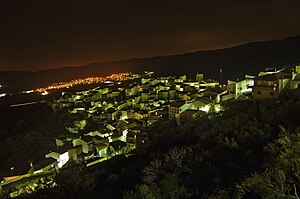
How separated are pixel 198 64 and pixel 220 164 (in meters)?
Result: 90.6

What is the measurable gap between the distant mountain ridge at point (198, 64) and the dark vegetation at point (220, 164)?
1497 inches

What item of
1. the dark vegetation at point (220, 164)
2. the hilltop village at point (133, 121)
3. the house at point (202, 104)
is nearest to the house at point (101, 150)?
the hilltop village at point (133, 121)

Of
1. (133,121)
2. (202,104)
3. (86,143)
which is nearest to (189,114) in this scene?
(202,104)

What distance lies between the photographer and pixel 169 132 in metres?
19.6

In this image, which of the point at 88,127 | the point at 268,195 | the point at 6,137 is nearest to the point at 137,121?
the point at 88,127

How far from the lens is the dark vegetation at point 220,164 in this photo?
8.00 m

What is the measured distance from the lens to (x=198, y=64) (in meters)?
99.1

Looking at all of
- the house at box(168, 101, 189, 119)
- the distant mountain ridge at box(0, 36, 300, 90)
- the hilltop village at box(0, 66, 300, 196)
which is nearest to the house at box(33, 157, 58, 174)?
the hilltop village at box(0, 66, 300, 196)

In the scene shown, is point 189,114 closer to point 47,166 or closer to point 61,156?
point 61,156

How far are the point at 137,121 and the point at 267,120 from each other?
55.4ft

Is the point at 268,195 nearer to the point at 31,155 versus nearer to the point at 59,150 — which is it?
the point at 59,150

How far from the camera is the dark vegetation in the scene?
8.00m

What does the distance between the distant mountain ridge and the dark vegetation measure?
3802cm

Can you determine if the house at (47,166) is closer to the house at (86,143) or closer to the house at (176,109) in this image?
the house at (86,143)
